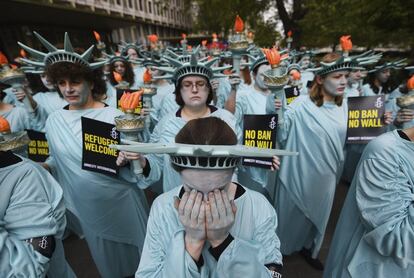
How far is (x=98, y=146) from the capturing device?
2.07 m

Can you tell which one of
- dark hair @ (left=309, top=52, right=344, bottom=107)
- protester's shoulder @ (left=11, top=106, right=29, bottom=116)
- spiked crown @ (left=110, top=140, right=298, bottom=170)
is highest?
dark hair @ (left=309, top=52, right=344, bottom=107)

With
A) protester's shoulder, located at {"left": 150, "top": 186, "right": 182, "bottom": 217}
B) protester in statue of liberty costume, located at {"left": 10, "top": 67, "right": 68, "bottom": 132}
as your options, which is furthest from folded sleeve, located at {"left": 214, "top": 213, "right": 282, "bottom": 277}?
protester in statue of liberty costume, located at {"left": 10, "top": 67, "right": 68, "bottom": 132}

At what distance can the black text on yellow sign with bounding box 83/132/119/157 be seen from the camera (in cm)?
205

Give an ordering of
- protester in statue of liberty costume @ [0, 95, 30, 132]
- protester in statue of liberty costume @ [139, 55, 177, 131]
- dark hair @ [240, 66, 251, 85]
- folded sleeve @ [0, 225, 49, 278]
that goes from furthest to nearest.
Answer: dark hair @ [240, 66, 251, 85]
protester in statue of liberty costume @ [139, 55, 177, 131]
protester in statue of liberty costume @ [0, 95, 30, 132]
folded sleeve @ [0, 225, 49, 278]

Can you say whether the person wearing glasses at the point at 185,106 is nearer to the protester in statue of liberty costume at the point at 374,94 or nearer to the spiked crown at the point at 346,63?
the spiked crown at the point at 346,63

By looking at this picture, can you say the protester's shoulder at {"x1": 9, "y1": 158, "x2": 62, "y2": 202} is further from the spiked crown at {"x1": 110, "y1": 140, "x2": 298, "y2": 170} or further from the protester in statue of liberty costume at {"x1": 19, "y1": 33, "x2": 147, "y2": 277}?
the spiked crown at {"x1": 110, "y1": 140, "x2": 298, "y2": 170}

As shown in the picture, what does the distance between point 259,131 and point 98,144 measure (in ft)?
4.40

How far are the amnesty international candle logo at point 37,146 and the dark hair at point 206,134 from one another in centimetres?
227

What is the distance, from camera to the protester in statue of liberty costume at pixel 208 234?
1021mm

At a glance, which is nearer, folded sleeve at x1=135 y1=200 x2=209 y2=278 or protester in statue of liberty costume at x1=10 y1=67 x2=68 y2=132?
folded sleeve at x1=135 y1=200 x2=209 y2=278

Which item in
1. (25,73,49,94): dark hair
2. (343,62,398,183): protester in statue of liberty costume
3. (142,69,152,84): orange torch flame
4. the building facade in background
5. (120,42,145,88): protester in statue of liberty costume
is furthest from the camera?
the building facade in background

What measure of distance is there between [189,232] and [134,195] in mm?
1528

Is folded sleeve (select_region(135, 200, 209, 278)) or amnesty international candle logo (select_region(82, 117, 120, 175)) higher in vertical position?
amnesty international candle logo (select_region(82, 117, 120, 175))

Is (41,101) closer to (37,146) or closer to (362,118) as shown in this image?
(37,146)
